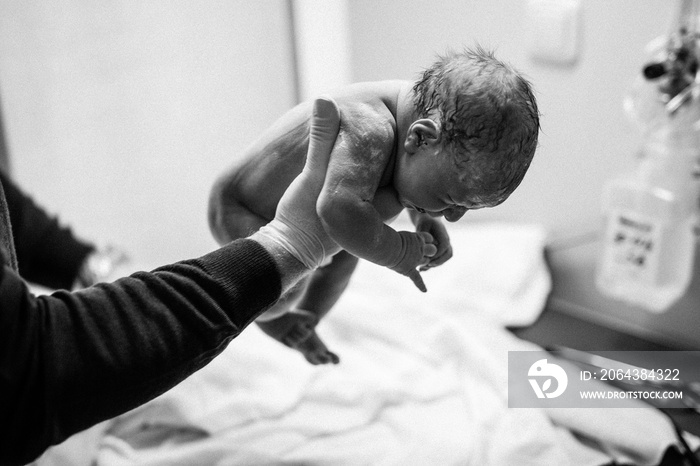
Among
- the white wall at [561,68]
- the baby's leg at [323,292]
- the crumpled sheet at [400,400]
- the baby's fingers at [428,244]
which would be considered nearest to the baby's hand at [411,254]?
the baby's fingers at [428,244]

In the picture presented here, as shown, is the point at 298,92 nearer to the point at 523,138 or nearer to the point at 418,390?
the point at 418,390

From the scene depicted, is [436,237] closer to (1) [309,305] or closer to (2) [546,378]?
(1) [309,305]

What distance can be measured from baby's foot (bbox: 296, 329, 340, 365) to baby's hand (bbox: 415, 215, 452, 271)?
0.15 metres

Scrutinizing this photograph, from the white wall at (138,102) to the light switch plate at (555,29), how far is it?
0.45 m

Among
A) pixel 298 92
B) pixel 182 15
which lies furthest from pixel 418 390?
pixel 182 15

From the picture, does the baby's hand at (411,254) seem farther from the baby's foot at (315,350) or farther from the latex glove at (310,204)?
the baby's foot at (315,350)

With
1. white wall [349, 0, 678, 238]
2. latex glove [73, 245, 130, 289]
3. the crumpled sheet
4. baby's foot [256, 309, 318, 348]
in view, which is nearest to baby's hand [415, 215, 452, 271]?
baby's foot [256, 309, 318, 348]

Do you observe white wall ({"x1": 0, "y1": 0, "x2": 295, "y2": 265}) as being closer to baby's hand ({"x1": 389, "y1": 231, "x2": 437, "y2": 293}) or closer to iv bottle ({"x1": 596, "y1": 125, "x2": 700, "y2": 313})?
iv bottle ({"x1": 596, "y1": 125, "x2": 700, "y2": 313})

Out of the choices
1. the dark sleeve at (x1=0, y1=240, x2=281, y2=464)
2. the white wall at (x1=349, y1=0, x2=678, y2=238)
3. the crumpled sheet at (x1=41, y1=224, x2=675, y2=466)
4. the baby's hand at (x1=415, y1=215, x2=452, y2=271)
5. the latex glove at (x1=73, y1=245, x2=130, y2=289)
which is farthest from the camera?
the latex glove at (x1=73, y1=245, x2=130, y2=289)

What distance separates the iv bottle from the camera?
998mm

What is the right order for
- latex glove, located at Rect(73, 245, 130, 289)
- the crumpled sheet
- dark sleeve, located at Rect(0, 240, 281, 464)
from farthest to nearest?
latex glove, located at Rect(73, 245, 130, 289)
the crumpled sheet
dark sleeve, located at Rect(0, 240, 281, 464)

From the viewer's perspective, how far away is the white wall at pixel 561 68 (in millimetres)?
1107

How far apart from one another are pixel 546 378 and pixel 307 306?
516 mm

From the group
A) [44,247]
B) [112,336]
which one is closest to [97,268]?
[44,247]
